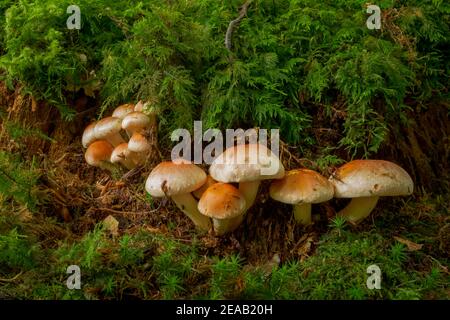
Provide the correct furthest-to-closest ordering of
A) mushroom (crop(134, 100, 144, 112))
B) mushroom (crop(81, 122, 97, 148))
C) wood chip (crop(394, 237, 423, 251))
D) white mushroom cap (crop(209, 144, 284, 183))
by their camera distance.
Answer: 1. mushroom (crop(81, 122, 97, 148))
2. mushroom (crop(134, 100, 144, 112))
3. wood chip (crop(394, 237, 423, 251))
4. white mushroom cap (crop(209, 144, 284, 183))

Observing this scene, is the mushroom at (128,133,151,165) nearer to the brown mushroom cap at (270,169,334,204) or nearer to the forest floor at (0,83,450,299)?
the forest floor at (0,83,450,299)

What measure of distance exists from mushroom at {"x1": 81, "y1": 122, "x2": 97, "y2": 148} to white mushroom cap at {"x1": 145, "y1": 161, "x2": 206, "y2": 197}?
101cm

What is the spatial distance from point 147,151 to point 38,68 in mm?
1140

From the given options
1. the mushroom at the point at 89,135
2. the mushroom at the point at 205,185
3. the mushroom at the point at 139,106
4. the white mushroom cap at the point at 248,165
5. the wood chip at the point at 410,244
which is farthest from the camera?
the mushroom at the point at 89,135

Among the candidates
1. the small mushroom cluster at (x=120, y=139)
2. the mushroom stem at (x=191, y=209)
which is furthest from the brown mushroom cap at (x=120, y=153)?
the mushroom stem at (x=191, y=209)

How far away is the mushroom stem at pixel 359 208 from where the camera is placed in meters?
3.13

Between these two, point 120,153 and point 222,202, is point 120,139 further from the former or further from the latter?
point 222,202

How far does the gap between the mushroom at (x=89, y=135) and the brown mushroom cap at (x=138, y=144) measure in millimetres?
441

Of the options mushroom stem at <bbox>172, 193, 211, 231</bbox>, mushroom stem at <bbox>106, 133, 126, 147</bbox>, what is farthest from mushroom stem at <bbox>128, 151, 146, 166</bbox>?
mushroom stem at <bbox>172, 193, 211, 231</bbox>

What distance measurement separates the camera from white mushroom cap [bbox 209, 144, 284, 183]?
275 centimetres

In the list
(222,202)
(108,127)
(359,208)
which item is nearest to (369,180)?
(359,208)

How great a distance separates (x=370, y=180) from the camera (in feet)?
9.39

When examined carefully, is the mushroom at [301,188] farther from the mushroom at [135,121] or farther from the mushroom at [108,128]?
the mushroom at [108,128]
